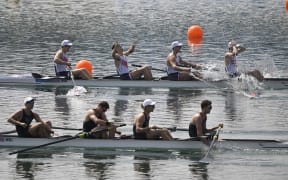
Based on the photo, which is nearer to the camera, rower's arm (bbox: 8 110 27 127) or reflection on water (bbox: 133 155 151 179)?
reflection on water (bbox: 133 155 151 179)

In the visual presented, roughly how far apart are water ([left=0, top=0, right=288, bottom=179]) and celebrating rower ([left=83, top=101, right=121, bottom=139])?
484mm

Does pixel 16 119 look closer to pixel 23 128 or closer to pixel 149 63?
pixel 23 128

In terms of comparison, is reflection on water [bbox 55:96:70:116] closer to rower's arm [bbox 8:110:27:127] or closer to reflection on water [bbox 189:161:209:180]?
rower's arm [bbox 8:110:27:127]

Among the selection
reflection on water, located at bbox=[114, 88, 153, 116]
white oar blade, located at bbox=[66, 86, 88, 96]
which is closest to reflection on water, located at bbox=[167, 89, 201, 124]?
reflection on water, located at bbox=[114, 88, 153, 116]

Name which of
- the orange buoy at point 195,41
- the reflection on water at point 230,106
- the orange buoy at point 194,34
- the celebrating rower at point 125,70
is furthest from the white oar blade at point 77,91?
the orange buoy at point 194,34

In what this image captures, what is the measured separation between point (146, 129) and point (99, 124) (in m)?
1.09

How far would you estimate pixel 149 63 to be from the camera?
38.3 metres

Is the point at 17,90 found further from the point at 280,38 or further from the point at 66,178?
the point at 280,38

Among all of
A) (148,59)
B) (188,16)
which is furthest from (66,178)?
(188,16)

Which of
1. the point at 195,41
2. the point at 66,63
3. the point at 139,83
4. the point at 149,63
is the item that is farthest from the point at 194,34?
the point at 66,63

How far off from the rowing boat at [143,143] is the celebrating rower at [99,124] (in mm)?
209

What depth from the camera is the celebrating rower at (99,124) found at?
872 inches

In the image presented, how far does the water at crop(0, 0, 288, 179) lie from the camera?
21.3 metres

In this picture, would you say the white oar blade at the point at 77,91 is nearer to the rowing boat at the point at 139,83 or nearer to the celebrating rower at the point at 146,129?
the rowing boat at the point at 139,83
